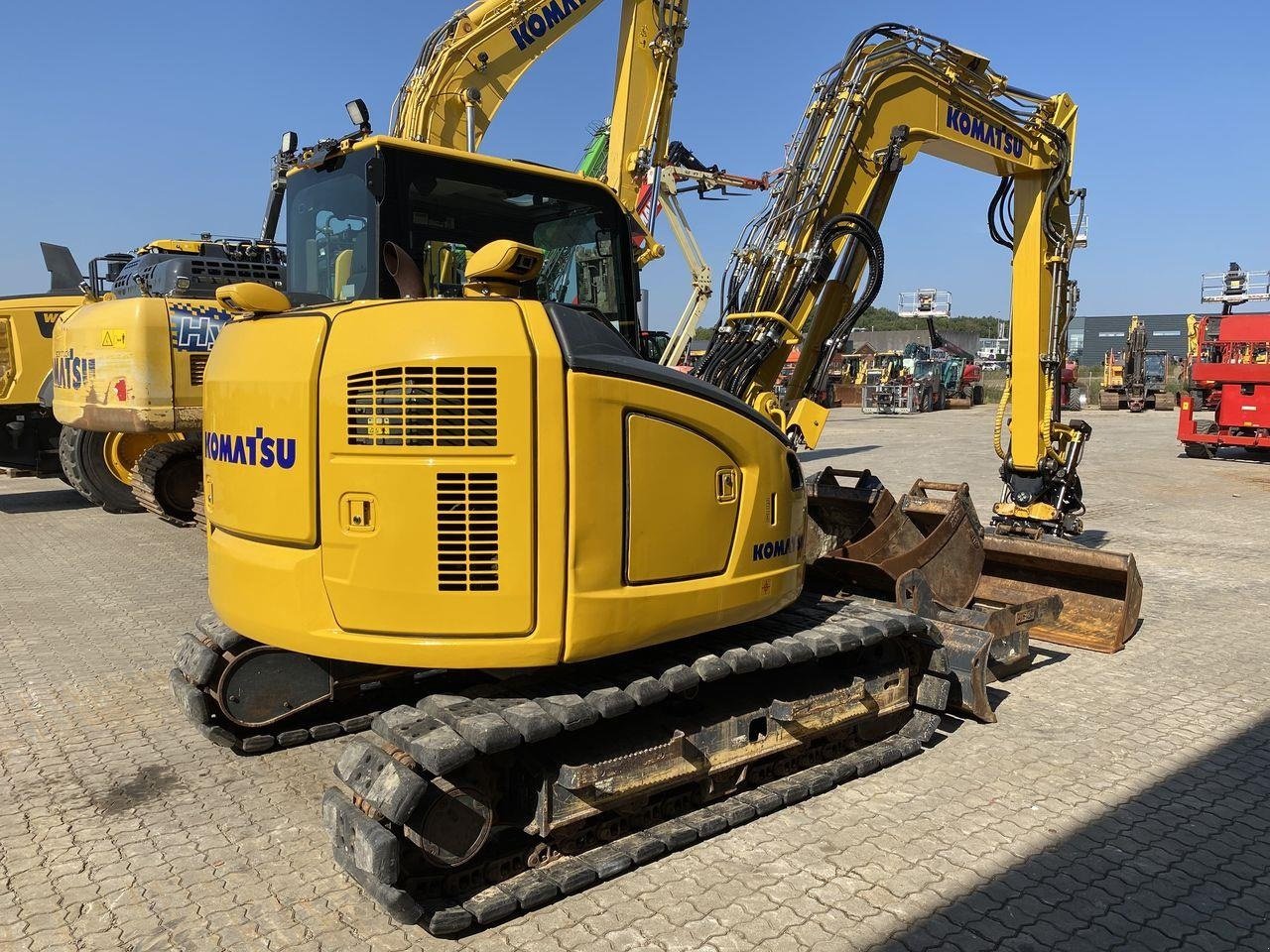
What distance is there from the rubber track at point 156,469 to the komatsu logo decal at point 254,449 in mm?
5601

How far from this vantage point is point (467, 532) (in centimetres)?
308

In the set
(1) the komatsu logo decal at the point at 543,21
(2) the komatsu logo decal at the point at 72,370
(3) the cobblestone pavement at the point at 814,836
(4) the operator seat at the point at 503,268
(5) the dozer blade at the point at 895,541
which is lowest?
(3) the cobblestone pavement at the point at 814,836

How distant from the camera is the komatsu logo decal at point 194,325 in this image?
826cm

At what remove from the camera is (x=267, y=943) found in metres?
3.03

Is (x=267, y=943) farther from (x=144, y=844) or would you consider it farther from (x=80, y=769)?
(x=80, y=769)

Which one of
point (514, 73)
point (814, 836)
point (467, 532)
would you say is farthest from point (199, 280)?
point (814, 836)

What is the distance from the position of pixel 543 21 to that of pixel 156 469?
7401 millimetres

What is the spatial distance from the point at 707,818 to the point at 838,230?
388 centimetres

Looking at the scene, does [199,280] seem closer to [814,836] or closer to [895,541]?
[895,541]

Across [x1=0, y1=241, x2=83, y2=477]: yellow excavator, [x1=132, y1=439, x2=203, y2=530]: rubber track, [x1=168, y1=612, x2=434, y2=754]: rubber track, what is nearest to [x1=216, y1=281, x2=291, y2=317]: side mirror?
[x1=168, y1=612, x2=434, y2=754]: rubber track

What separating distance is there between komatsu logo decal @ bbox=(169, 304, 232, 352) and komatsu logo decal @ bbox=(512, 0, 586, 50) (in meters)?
5.71

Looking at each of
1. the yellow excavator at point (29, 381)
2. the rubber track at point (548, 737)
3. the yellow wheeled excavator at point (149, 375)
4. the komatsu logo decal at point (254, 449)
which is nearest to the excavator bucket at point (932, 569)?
the rubber track at point (548, 737)

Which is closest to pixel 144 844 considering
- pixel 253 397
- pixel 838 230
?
pixel 253 397

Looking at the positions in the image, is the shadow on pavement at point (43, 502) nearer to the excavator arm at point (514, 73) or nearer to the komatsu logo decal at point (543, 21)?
the excavator arm at point (514, 73)
